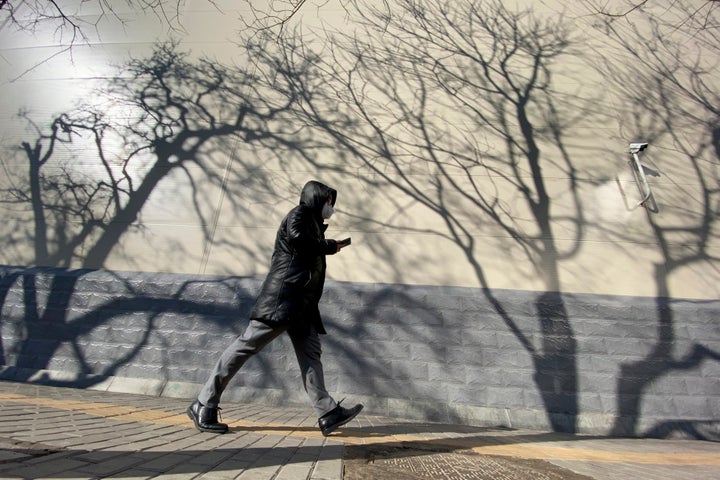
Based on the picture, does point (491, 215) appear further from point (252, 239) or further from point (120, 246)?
A: point (120, 246)

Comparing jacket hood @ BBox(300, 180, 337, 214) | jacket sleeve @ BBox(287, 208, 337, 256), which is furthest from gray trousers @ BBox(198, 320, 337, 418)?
jacket hood @ BBox(300, 180, 337, 214)

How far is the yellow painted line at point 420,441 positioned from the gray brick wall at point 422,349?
871 mm

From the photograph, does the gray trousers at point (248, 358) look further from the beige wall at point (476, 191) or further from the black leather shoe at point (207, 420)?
the beige wall at point (476, 191)

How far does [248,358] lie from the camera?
291 centimetres

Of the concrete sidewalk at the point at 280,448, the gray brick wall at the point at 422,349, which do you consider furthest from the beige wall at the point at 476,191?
the concrete sidewalk at the point at 280,448

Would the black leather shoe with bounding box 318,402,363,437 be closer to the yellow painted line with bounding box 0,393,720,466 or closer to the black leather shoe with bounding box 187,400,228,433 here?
the yellow painted line with bounding box 0,393,720,466

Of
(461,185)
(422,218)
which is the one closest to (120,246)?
(422,218)

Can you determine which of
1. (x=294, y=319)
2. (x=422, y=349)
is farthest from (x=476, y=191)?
(x=294, y=319)

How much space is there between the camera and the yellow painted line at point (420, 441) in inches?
115

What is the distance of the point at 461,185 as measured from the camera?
550 centimetres

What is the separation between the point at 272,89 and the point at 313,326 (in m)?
4.44

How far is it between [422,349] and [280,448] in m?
2.46

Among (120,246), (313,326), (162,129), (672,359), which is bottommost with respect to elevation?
(672,359)

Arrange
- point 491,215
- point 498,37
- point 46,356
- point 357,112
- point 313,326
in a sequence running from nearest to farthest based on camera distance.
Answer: point 313,326, point 46,356, point 491,215, point 357,112, point 498,37
